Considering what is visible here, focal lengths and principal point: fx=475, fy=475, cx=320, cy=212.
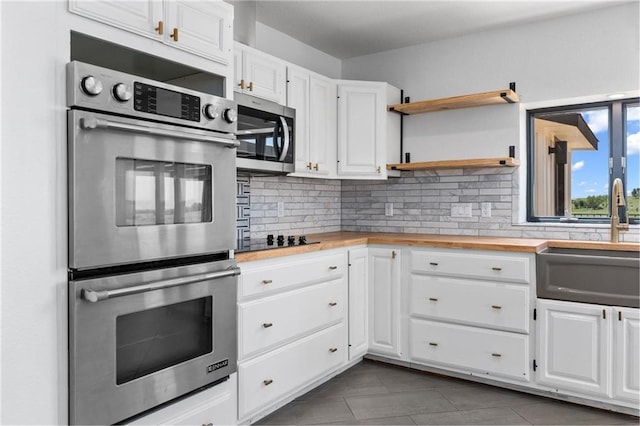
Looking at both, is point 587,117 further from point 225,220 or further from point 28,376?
point 28,376

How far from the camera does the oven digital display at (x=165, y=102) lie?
1.77 meters

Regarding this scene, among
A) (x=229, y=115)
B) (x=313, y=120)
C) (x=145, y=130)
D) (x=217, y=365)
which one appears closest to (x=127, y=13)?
(x=145, y=130)

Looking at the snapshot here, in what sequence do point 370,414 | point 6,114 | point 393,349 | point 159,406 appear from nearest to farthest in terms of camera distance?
1. point 6,114
2. point 159,406
3. point 370,414
4. point 393,349

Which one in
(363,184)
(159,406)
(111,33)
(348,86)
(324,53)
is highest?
(324,53)

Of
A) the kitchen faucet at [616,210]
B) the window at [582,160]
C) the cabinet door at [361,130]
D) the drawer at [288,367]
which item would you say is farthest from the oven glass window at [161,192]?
the window at [582,160]

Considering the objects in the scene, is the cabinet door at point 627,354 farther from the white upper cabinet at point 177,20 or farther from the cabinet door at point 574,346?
the white upper cabinet at point 177,20

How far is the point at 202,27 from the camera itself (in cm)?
208

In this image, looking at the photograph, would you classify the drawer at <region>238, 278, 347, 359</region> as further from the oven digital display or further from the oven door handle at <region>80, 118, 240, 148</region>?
the oven digital display

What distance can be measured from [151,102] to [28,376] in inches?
40.6

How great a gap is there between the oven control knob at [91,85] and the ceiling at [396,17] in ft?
6.12

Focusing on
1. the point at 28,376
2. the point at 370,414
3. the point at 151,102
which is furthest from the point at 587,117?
the point at 28,376

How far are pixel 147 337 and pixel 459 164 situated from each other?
253 centimetres

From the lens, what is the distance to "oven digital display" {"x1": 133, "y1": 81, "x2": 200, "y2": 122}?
5.82 feet

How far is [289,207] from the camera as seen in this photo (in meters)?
3.77
